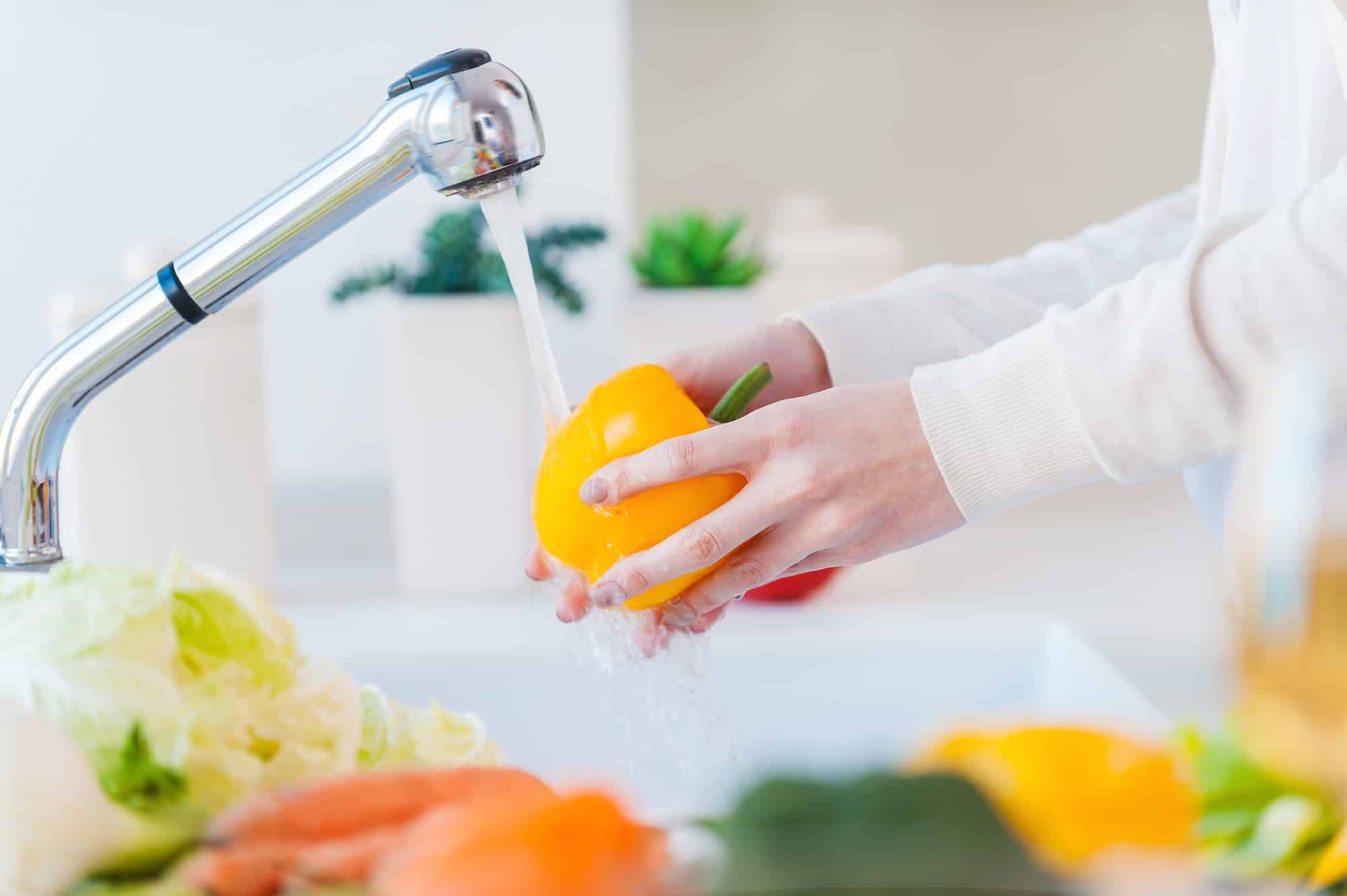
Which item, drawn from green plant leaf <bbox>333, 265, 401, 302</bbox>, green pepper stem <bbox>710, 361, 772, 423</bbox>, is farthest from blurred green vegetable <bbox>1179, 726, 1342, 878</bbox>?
green plant leaf <bbox>333, 265, 401, 302</bbox>

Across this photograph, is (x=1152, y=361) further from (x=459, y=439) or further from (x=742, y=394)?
(x=459, y=439)

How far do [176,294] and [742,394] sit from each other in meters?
0.28

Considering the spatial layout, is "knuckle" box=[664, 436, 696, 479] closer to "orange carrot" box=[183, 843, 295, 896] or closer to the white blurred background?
"orange carrot" box=[183, 843, 295, 896]

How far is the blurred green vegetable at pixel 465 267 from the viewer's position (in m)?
1.44

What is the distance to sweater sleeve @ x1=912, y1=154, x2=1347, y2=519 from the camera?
53 centimetres

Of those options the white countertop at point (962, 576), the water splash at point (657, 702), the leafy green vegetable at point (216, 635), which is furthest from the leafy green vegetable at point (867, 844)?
the white countertop at point (962, 576)

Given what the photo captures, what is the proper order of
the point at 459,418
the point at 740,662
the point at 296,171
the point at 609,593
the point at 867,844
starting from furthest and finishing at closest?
the point at 296,171
the point at 459,418
the point at 740,662
the point at 609,593
the point at 867,844

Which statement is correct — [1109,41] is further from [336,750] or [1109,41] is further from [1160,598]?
[336,750]

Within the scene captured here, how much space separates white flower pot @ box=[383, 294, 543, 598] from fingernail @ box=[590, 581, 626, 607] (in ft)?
2.61

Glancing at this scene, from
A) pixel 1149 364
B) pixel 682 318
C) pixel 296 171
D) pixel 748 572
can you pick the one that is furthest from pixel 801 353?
pixel 296 171

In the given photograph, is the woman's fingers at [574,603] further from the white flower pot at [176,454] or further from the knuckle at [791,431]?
the white flower pot at [176,454]

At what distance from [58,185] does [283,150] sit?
270 millimetres

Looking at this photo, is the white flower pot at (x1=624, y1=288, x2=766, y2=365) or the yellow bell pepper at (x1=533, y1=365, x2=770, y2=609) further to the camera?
the white flower pot at (x1=624, y1=288, x2=766, y2=365)

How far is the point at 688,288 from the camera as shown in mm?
1560
